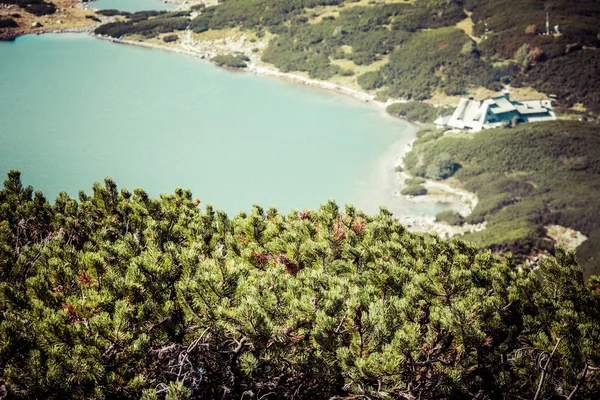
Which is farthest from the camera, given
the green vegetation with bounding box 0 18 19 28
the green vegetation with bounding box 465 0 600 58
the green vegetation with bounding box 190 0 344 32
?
the green vegetation with bounding box 190 0 344 32

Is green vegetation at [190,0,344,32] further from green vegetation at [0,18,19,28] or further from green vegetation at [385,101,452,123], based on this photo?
green vegetation at [385,101,452,123]

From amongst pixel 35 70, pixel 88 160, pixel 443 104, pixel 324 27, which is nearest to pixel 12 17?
pixel 35 70

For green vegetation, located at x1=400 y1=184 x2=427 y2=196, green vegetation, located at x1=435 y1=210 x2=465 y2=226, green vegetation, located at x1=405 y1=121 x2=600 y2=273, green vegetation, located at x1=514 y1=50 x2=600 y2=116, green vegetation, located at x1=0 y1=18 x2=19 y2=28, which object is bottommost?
green vegetation, located at x1=435 y1=210 x2=465 y2=226

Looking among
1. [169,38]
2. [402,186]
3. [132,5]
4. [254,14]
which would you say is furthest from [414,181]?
[132,5]

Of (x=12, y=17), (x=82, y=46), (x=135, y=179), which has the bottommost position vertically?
(x=135, y=179)

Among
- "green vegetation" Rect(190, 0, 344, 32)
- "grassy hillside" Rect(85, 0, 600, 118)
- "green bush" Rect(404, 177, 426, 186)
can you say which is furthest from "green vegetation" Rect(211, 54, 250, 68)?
"green bush" Rect(404, 177, 426, 186)

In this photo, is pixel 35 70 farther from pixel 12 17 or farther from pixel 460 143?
pixel 460 143
